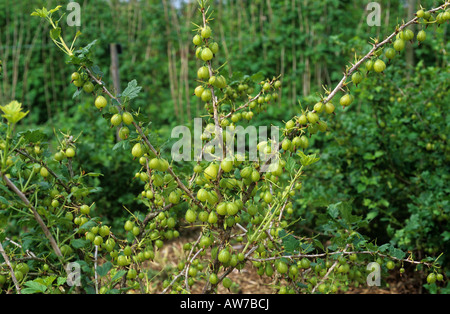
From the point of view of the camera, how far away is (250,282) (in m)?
2.96

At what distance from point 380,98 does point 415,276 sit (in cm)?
120

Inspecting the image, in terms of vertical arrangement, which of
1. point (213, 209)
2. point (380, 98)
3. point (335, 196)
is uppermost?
point (380, 98)

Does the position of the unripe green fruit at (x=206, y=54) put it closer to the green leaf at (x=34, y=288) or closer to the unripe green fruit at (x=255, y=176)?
the unripe green fruit at (x=255, y=176)

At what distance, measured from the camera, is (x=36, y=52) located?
781cm

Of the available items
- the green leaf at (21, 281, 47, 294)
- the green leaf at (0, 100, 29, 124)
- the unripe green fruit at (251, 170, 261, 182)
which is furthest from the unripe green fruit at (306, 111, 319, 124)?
the green leaf at (21, 281, 47, 294)

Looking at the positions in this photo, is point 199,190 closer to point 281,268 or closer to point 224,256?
point 224,256

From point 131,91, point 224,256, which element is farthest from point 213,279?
point 131,91

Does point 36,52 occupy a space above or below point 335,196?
above

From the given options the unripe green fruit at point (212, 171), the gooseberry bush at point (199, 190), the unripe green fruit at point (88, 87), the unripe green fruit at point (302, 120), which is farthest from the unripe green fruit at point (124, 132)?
the unripe green fruit at point (302, 120)

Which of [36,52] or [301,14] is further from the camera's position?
[36,52]

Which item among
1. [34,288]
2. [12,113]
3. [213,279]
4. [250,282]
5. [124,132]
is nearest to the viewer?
[12,113]

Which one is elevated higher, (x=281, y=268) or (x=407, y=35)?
(x=407, y=35)

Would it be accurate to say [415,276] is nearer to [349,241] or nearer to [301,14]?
[349,241]
